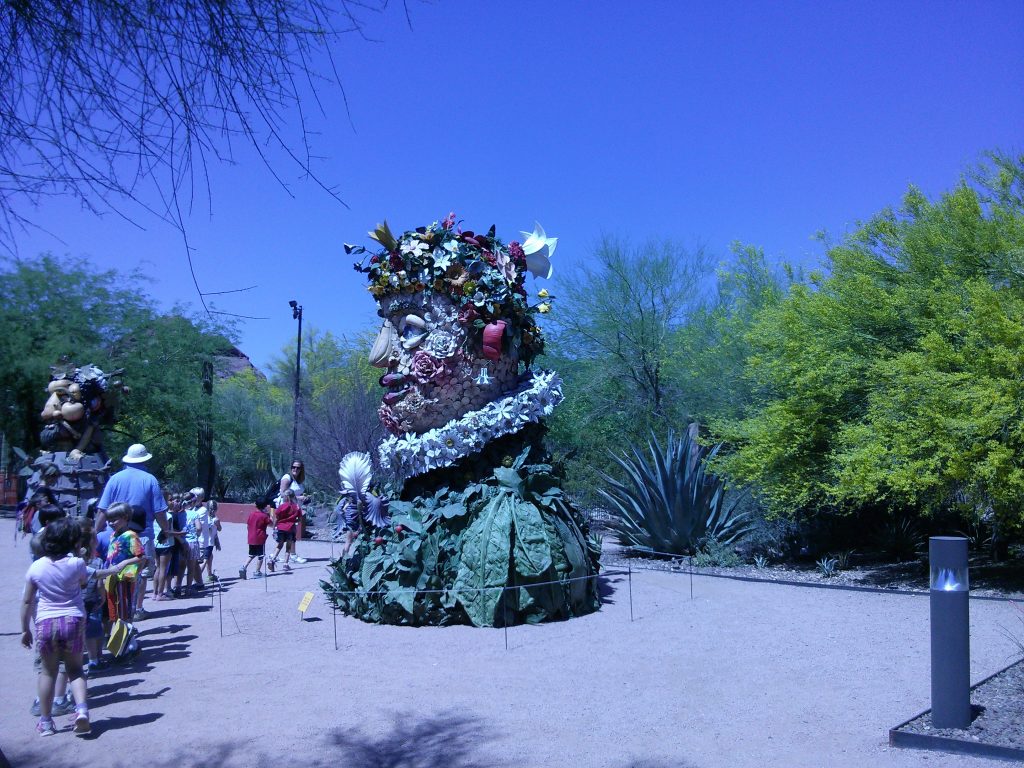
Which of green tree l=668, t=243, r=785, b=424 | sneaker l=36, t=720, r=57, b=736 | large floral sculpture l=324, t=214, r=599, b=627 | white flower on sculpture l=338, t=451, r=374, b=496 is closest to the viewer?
sneaker l=36, t=720, r=57, b=736

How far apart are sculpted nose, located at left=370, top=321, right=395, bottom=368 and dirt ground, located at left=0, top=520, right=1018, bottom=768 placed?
2723 mm

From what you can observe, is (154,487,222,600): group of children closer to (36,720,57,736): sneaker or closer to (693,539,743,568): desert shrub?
(36,720,57,736): sneaker

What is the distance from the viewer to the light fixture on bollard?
15.9 ft

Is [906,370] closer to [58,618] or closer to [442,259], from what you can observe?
[442,259]

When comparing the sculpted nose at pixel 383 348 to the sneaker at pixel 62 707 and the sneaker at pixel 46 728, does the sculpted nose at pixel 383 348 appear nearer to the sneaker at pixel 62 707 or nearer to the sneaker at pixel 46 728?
the sneaker at pixel 62 707

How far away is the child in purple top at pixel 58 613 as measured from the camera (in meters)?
5.16

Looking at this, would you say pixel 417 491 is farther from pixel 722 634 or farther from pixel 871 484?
pixel 871 484

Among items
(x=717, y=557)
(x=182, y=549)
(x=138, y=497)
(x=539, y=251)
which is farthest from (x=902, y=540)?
(x=138, y=497)

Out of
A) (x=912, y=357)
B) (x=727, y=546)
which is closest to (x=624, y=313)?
(x=727, y=546)

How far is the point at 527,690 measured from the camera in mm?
6059

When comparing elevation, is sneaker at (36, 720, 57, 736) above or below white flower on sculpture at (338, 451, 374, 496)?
below

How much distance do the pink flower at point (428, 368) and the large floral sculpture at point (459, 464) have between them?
0.05ft

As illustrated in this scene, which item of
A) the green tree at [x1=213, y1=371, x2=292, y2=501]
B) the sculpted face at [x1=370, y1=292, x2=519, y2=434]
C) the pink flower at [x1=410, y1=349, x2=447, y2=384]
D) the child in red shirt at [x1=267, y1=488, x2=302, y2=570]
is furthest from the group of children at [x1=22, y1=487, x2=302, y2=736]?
the green tree at [x1=213, y1=371, x2=292, y2=501]

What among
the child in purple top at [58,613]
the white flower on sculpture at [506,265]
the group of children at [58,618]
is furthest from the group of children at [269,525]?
the child in purple top at [58,613]
